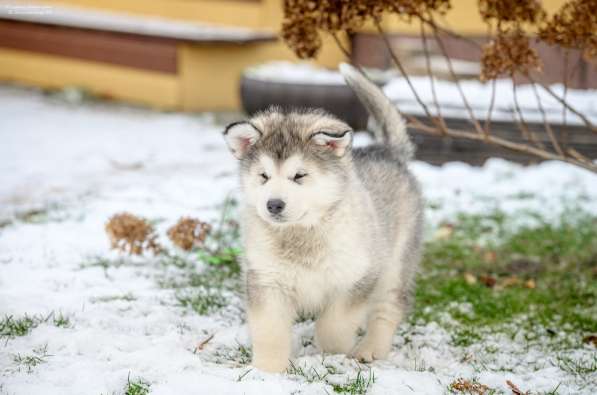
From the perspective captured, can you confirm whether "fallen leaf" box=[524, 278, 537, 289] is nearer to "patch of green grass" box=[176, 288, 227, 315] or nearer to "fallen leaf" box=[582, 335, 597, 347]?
"fallen leaf" box=[582, 335, 597, 347]

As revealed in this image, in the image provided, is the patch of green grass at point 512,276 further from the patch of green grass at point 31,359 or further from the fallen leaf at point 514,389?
the patch of green grass at point 31,359

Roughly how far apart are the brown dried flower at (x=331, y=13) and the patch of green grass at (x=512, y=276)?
5.64 feet

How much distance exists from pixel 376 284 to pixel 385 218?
0.35 metres

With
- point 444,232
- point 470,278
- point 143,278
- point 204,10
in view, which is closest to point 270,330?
point 143,278

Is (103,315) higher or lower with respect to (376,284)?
lower

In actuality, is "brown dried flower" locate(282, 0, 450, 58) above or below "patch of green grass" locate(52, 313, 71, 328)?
above

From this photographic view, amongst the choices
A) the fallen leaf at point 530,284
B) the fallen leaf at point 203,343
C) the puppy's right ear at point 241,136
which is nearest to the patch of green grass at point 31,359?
the fallen leaf at point 203,343

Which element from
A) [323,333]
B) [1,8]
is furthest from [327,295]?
[1,8]

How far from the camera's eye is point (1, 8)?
11680 millimetres

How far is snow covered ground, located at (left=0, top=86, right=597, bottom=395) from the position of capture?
121 inches

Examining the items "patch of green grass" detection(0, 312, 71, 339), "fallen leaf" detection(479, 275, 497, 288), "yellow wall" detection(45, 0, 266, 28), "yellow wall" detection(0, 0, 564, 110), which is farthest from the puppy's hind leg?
"yellow wall" detection(45, 0, 266, 28)

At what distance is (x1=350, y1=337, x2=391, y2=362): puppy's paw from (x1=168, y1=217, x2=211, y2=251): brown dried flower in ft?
5.27

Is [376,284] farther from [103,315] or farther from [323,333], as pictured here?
[103,315]

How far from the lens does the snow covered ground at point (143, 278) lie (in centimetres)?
308
